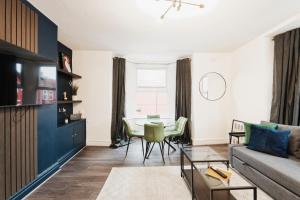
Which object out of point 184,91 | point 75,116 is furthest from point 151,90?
point 75,116

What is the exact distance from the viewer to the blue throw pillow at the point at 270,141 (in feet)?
7.70

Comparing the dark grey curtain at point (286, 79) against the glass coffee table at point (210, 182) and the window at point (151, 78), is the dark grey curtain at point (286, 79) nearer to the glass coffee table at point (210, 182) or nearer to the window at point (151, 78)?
the glass coffee table at point (210, 182)

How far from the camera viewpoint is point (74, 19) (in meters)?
2.68

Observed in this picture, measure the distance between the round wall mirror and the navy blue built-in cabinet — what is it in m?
3.42

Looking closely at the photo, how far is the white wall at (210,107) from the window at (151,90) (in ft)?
3.29

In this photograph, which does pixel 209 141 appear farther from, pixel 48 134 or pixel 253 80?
pixel 48 134

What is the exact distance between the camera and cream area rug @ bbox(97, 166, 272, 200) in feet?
6.99

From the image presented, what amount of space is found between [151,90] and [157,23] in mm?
2883

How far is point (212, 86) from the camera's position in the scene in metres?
4.52

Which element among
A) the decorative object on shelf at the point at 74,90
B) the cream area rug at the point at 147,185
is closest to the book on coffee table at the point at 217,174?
the cream area rug at the point at 147,185

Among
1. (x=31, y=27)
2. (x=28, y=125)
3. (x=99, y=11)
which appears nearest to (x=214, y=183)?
(x=28, y=125)

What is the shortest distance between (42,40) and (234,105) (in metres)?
4.34

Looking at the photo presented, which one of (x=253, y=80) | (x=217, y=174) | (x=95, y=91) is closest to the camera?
(x=217, y=174)

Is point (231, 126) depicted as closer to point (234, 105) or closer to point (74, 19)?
point (234, 105)
